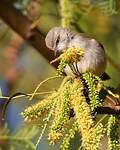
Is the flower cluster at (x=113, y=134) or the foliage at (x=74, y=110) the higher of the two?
the foliage at (x=74, y=110)

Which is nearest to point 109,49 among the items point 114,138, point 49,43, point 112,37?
point 112,37

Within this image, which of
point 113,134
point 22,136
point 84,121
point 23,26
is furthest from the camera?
point 23,26

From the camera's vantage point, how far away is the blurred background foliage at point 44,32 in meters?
2.66

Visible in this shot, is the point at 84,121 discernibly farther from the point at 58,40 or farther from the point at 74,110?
the point at 58,40

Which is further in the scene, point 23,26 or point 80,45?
point 23,26

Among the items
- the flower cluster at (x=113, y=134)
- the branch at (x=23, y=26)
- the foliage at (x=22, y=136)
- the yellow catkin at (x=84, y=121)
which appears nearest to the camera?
the yellow catkin at (x=84, y=121)

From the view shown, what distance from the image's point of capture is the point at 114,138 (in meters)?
1.33

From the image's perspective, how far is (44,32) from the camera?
346 centimetres

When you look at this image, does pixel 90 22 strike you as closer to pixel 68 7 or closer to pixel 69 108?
pixel 68 7

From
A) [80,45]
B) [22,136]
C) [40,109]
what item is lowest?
[22,136]

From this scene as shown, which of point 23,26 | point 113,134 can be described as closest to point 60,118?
point 113,134

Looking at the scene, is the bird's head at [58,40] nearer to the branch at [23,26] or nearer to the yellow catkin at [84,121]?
the branch at [23,26]

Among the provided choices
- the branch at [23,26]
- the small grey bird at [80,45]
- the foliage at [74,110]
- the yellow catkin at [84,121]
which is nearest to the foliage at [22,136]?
the small grey bird at [80,45]

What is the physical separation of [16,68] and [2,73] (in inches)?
7.5
